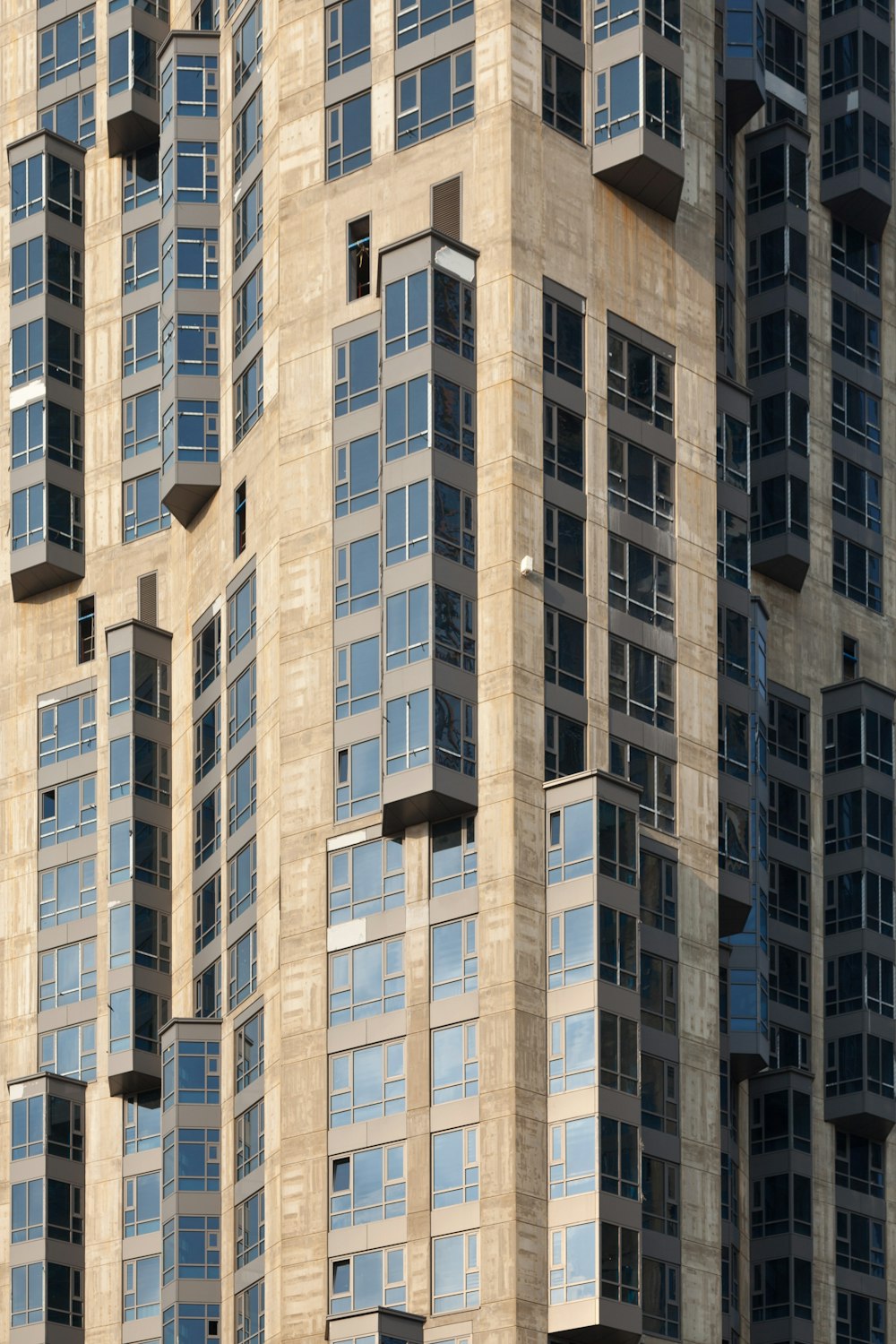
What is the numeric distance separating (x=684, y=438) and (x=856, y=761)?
19500 millimetres

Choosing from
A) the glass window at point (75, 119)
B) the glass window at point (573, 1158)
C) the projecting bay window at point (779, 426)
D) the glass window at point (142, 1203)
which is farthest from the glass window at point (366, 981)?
the glass window at point (75, 119)

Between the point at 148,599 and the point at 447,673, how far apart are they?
25563 mm

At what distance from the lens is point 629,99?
110m

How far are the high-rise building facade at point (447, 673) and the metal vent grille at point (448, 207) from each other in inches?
5.5

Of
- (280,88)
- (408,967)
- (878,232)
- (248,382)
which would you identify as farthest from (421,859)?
(878,232)

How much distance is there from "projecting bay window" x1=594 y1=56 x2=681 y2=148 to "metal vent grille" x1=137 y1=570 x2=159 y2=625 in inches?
1007

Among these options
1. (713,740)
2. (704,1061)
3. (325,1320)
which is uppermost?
(713,740)

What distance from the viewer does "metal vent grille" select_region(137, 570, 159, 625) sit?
12444 centimetres

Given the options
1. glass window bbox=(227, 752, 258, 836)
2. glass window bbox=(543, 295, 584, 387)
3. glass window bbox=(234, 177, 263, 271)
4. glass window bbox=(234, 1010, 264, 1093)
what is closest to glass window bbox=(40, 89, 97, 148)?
glass window bbox=(234, 177, 263, 271)

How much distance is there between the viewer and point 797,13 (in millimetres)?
132750

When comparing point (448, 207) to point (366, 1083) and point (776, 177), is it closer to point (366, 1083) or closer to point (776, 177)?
point (776, 177)

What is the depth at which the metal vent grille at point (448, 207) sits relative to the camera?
10788cm

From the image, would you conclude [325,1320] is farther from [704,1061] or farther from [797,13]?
[797,13]

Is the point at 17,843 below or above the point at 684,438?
below
